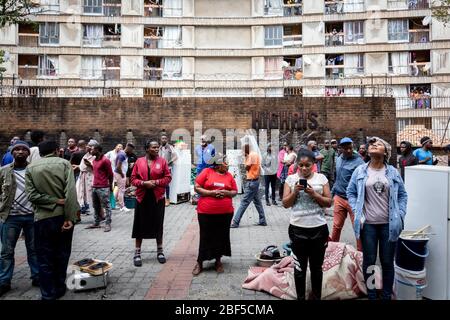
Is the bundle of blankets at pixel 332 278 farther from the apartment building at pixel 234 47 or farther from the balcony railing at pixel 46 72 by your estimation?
the balcony railing at pixel 46 72

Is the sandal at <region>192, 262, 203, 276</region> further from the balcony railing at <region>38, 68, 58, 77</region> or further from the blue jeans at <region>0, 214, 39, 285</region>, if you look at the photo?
the balcony railing at <region>38, 68, 58, 77</region>

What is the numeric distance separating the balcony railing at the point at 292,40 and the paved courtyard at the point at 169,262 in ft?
79.2

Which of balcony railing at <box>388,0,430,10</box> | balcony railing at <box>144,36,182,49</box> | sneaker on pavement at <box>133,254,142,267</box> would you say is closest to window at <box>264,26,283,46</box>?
balcony railing at <box>144,36,182,49</box>

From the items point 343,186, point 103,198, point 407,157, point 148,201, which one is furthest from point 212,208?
point 407,157

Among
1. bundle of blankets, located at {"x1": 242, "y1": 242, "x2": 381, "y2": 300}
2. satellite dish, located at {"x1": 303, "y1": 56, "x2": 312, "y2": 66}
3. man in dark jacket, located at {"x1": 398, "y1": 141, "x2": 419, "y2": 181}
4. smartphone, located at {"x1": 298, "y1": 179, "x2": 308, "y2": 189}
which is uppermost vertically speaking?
satellite dish, located at {"x1": 303, "y1": 56, "x2": 312, "y2": 66}

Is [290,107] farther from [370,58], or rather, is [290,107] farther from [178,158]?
[370,58]

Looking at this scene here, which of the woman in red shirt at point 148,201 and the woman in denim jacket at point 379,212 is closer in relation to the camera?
the woman in denim jacket at point 379,212

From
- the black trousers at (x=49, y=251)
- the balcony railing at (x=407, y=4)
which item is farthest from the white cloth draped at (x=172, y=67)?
the black trousers at (x=49, y=251)

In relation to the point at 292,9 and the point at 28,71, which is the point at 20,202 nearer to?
the point at 28,71

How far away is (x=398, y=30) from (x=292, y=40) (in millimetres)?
8494

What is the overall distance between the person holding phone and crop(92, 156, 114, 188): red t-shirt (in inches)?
214

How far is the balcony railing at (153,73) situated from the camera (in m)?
30.7

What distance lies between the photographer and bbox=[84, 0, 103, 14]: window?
30.5 m
